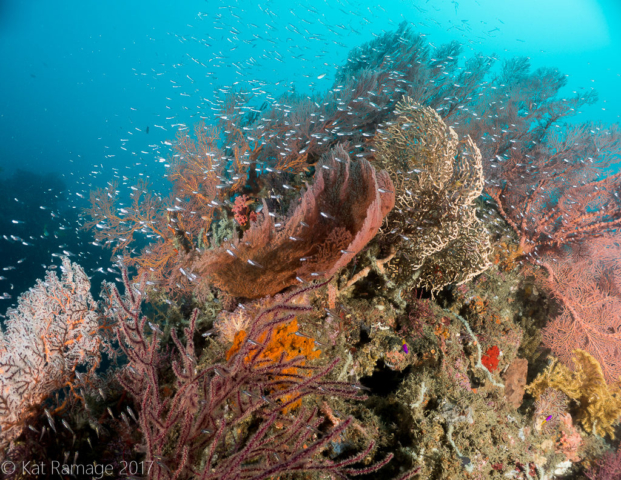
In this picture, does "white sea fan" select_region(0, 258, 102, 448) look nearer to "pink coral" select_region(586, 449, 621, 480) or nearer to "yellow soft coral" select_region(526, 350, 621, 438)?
"yellow soft coral" select_region(526, 350, 621, 438)

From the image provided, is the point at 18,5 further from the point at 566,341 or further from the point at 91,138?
the point at 566,341

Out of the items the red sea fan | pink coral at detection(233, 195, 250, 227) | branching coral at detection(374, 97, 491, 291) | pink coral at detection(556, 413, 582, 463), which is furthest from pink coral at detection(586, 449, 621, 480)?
pink coral at detection(233, 195, 250, 227)

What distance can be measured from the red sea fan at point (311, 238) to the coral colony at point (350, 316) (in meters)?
0.02

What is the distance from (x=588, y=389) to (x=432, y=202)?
222 inches

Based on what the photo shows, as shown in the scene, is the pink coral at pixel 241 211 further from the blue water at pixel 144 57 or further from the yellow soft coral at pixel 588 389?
the blue water at pixel 144 57

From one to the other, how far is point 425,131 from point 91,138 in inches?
4768

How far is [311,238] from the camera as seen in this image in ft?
11.1

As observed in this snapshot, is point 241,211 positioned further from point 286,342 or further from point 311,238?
point 286,342

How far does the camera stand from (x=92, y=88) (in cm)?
9712

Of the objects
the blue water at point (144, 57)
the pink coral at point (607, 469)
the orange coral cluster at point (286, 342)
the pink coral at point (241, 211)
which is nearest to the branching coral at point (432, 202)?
the orange coral cluster at point (286, 342)

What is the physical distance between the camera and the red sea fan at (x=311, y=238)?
319cm

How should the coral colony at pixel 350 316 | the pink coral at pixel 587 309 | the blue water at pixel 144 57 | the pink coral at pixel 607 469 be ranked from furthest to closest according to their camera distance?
the blue water at pixel 144 57 < the pink coral at pixel 587 309 < the pink coral at pixel 607 469 < the coral colony at pixel 350 316

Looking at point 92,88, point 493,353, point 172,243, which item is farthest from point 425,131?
point 92,88

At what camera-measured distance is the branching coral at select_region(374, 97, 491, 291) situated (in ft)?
12.8
